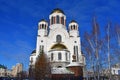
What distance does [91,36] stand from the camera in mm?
34344

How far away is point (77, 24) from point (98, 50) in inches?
1253

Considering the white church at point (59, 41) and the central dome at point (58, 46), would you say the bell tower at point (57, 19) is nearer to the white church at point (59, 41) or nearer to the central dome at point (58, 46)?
the white church at point (59, 41)

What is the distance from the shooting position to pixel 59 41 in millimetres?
61812

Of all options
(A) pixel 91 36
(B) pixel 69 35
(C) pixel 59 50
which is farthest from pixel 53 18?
(A) pixel 91 36

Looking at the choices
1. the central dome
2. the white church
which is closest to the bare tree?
the white church

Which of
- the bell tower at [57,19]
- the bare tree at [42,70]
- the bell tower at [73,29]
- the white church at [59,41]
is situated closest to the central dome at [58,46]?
the white church at [59,41]

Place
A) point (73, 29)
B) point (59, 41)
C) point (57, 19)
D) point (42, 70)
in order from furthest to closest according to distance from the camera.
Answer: point (57, 19) → point (73, 29) → point (59, 41) → point (42, 70)

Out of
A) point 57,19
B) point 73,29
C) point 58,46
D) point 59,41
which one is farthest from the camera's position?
point 57,19

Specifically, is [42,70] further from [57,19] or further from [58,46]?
[57,19]

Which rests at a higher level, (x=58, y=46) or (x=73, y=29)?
(x=73, y=29)

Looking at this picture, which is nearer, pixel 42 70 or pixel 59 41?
pixel 42 70

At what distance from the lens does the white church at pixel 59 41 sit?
57.4 metres

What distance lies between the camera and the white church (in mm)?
57406

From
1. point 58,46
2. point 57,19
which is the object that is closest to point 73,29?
point 57,19
